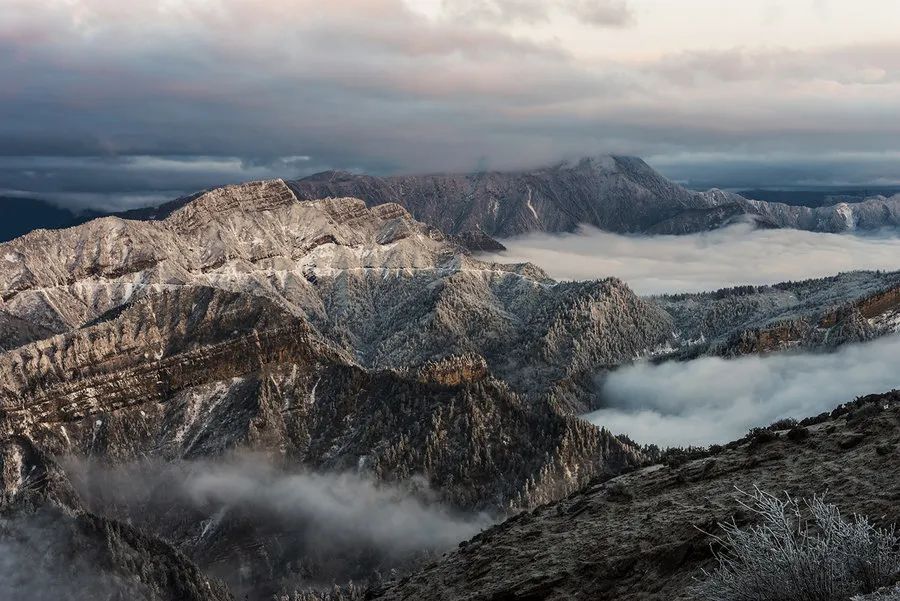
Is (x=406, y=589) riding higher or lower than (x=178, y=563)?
higher

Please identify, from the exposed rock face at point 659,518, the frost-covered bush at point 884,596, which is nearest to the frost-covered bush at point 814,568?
the frost-covered bush at point 884,596

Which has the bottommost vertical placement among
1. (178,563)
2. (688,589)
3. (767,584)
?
(178,563)

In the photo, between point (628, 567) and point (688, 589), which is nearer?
point (688, 589)

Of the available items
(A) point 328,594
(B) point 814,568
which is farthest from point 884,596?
(A) point 328,594

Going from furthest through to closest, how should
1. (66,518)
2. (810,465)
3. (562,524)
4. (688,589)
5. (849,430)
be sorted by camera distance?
1. (66,518)
2. (562,524)
3. (849,430)
4. (810,465)
5. (688,589)

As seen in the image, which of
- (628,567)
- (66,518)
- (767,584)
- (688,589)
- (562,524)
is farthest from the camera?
(66,518)

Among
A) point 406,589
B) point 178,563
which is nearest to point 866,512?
point 406,589

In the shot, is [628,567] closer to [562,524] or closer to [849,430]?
[562,524]

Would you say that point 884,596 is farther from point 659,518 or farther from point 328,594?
point 328,594

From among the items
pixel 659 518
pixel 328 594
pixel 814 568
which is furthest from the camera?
pixel 328 594
